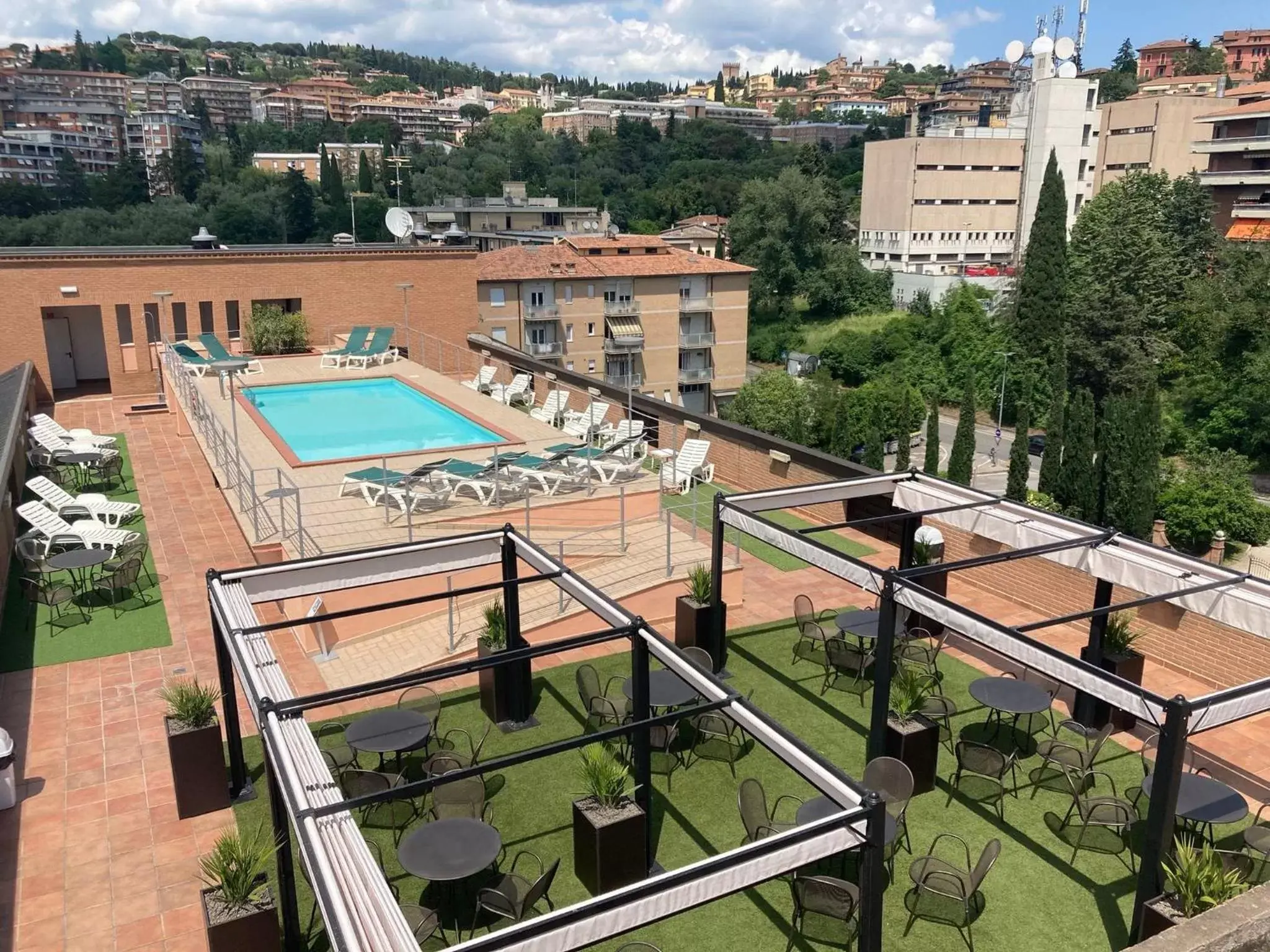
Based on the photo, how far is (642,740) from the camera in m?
6.84

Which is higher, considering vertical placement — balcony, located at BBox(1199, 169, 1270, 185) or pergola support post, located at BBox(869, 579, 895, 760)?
balcony, located at BBox(1199, 169, 1270, 185)

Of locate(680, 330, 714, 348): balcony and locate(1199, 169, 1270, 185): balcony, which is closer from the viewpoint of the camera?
locate(680, 330, 714, 348): balcony

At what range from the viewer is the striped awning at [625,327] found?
52281mm

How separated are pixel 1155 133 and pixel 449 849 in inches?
3197

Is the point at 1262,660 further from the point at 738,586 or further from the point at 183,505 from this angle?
the point at 183,505

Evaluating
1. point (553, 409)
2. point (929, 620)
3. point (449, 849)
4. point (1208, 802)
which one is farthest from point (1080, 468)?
point (449, 849)

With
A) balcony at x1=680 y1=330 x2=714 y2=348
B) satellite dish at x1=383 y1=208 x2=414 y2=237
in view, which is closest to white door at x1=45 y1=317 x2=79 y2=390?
satellite dish at x1=383 y1=208 x2=414 y2=237

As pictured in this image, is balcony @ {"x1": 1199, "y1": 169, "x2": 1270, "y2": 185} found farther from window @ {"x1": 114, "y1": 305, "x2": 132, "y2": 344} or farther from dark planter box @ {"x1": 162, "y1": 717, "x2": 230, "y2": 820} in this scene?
dark planter box @ {"x1": 162, "y1": 717, "x2": 230, "y2": 820}

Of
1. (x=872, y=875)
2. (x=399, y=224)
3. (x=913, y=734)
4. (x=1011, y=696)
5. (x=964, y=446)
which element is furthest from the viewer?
(x=964, y=446)

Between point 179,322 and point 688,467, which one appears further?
point 179,322

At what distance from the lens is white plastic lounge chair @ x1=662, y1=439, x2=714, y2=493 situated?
17.3 m

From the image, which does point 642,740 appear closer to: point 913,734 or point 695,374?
point 913,734

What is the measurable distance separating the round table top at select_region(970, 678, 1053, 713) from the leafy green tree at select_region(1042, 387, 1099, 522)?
23.4 m

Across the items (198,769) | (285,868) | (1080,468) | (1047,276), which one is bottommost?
(1080,468)
